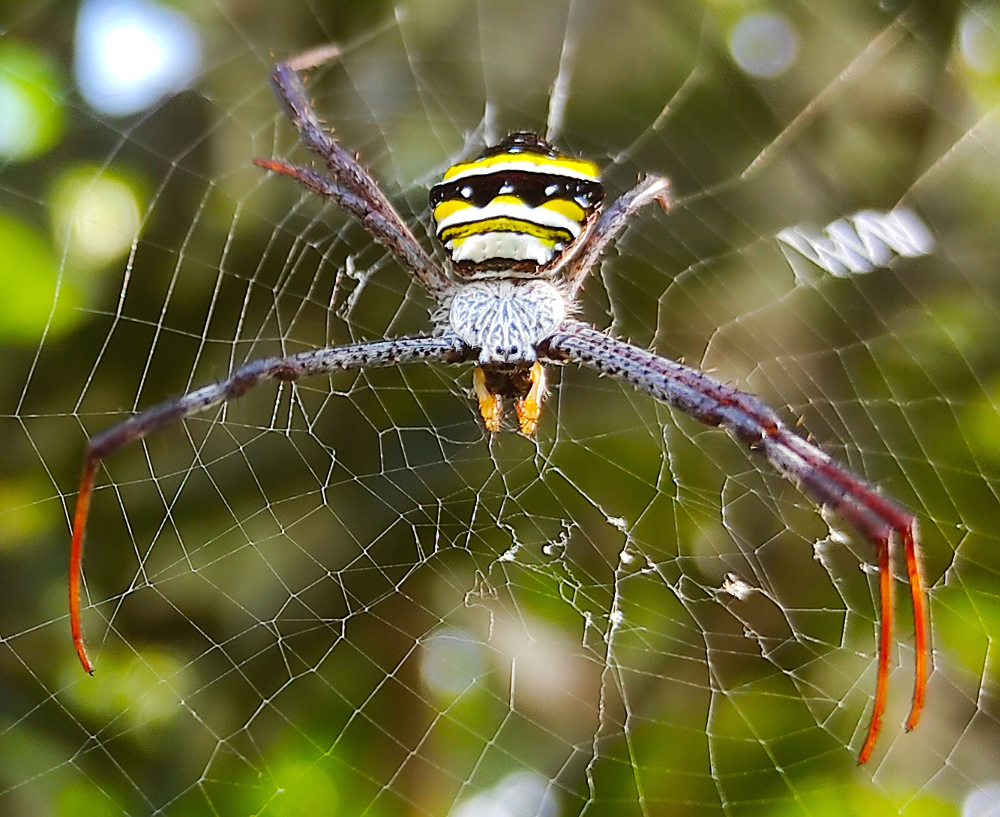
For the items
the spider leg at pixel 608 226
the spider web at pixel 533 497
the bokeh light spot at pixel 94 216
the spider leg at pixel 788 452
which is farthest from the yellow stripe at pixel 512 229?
the bokeh light spot at pixel 94 216

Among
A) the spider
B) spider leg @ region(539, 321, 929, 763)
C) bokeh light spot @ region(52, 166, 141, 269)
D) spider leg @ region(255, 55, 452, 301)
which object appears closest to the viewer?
spider leg @ region(539, 321, 929, 763)

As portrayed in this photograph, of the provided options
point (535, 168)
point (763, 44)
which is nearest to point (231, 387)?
point (535, 168)

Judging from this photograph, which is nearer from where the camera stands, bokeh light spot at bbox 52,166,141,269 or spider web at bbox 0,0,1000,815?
spider web at bbox 0,0,1000,815

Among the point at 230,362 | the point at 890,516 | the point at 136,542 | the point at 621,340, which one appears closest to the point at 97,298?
the point at 230,362

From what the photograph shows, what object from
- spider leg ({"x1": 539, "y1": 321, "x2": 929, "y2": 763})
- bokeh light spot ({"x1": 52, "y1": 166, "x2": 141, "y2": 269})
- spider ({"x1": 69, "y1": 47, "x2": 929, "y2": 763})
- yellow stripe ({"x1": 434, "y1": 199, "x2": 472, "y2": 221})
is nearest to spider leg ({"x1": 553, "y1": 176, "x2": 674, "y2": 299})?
spider ({"x1": 69, "y1": 47, "x2": 929, "y2": 763})

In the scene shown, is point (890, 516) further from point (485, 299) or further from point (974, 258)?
point (974, 258)

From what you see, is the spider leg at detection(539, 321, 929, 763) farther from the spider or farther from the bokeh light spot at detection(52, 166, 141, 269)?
the bokeh light spot at detection(52, 166, 141, 269)

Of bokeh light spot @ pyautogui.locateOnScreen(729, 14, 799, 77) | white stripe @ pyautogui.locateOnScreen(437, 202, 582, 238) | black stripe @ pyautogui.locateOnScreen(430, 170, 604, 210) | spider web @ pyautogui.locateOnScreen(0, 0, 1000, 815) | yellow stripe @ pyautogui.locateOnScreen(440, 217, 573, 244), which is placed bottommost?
spider web @ pyautogui.locateOnScreen(0, 0, 1000, 815)

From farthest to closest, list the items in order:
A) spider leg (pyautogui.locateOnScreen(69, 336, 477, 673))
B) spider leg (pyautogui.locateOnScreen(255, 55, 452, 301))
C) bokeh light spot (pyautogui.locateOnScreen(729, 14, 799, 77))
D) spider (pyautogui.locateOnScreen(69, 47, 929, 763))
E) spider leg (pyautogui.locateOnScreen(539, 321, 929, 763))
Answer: bokeh light spot (pyautogui.locateOnScreen(729, 14, 799, 77)) < spider leg (pyautogui.locateOnScreen(255, 55, 452, 301)) < spider (pyautogui.locateOnScreen(69, 47, 929, 763)) < spider leg (pyautogui.locateOnScreen(69, 336, 477, 673)) < spider leg (pyautogui.locateOnScreen(539, 321, 929, 763))

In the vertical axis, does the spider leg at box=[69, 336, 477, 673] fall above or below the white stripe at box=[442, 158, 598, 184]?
below
